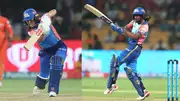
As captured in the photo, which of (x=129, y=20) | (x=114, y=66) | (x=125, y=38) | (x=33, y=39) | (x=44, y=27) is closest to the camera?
(x=33, y=39)

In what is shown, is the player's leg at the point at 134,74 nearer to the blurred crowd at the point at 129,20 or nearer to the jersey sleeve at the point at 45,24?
the jersey sleeve at the point at 45,24

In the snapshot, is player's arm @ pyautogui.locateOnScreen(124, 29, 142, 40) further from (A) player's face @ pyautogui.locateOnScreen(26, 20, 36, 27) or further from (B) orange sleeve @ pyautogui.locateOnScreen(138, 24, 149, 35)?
(A) player's face @ pyautogui.locateOnScreen(26, 20, 36, 27)

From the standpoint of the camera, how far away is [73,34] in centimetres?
1861

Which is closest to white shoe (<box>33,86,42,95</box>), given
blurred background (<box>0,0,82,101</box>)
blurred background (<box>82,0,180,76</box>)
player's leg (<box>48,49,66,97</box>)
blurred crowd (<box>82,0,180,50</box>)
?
player's leg (<box>48,49,66,97</box>)

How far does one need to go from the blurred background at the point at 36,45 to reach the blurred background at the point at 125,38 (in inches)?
20.7

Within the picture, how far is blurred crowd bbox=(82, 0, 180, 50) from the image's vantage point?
62.2 ft

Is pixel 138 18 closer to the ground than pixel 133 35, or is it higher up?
higher up

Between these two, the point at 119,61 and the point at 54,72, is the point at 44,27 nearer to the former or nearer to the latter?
the point at 54,72

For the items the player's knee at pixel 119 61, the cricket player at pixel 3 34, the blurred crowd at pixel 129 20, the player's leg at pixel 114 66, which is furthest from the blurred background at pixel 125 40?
the player's knee at pixel 119 61

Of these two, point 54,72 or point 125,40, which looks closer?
point 54,72

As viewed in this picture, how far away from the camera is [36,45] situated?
665 inches

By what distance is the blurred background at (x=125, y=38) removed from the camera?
17.5 m

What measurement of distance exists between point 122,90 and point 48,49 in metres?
3.01

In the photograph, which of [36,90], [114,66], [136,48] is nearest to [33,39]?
[36,90]
